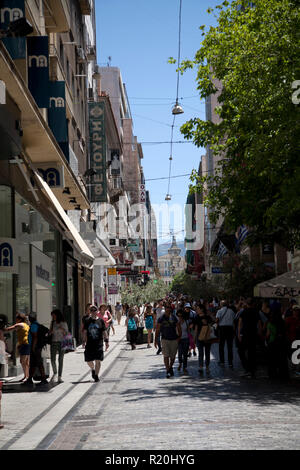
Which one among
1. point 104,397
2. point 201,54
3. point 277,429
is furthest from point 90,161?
point 277,429

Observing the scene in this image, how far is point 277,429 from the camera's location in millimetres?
8453

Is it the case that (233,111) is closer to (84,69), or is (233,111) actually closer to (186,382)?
(186,382)

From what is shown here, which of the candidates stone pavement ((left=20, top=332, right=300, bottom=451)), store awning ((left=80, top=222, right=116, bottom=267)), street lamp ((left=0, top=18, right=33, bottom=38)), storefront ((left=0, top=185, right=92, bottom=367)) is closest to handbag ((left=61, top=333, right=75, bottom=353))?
stone pavement ((left=20, top=332, right=300, bottom=451))

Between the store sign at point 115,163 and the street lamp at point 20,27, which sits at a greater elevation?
the store sign at point 115,163

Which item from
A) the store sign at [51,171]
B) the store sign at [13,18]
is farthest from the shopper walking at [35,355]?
the store sign at [51,171]

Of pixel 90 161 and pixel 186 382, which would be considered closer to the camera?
pixel 186 382

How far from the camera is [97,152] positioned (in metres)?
38.8

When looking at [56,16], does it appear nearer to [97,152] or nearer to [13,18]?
[13,18]

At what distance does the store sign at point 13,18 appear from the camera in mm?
16234

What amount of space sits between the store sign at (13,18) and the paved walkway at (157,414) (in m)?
7.75

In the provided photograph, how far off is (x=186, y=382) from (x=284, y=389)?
2.35m

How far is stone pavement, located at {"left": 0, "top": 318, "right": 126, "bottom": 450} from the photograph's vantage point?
28.5ft

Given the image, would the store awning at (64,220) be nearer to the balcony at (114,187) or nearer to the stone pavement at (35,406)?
the stone pavement at (35,406)

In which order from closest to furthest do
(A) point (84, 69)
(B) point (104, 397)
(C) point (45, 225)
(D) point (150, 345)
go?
(B) point (104, 397) → (C) point (45, 225) → (D) point (150, 345) → (A) point (84, 69)
